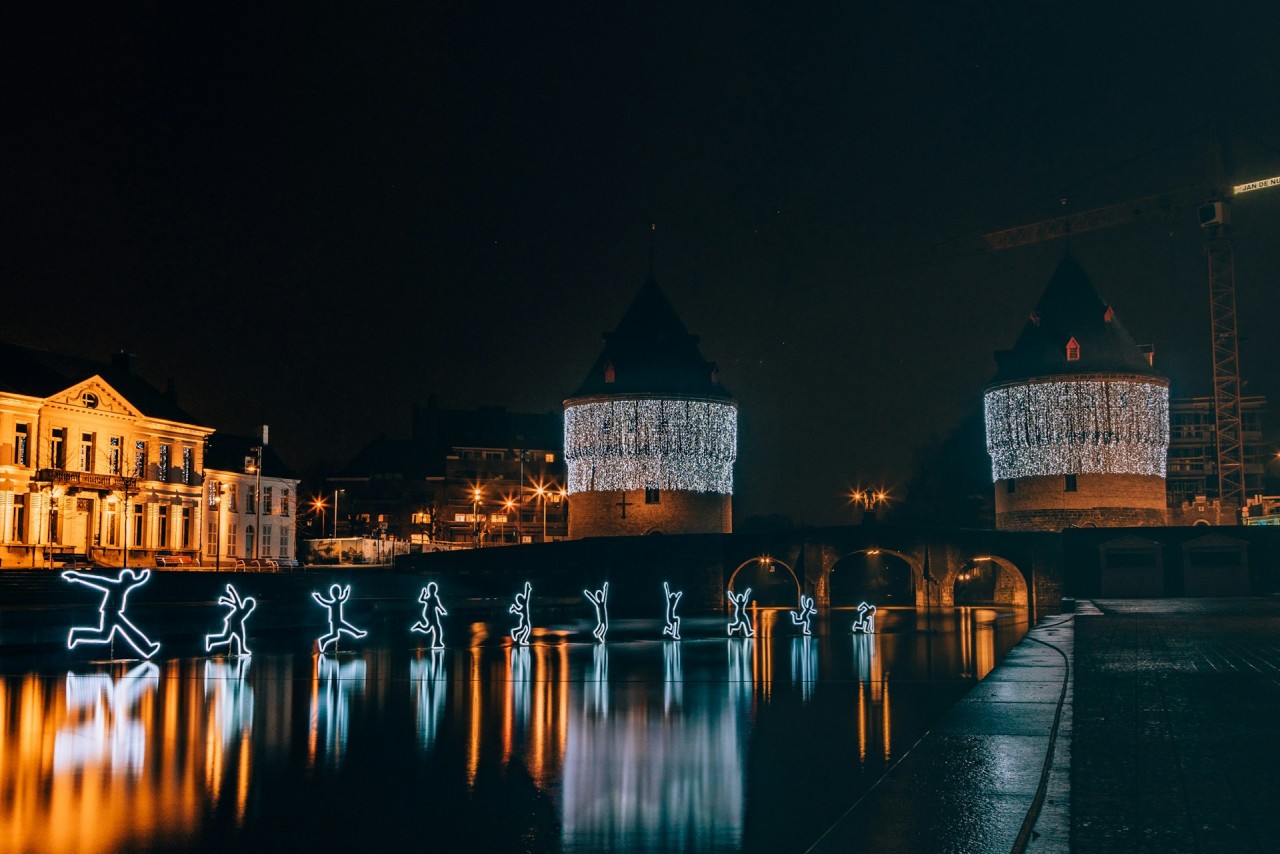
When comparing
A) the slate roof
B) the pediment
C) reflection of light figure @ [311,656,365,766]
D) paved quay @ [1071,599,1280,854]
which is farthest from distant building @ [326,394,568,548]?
paved quay @ [1071,599,1280,854]

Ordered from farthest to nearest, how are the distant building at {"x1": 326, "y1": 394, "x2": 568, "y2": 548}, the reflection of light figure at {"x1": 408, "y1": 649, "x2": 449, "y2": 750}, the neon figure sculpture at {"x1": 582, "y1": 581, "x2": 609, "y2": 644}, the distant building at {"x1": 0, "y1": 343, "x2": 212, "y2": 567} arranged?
1. the distant building at {"x1": 326, "y1": 394, "x2": 568, "y2": 548}
2. the distant building at {"x1": 0, "y1": 343, "x2": 212, "y2": 567}
3. the neon figure sculpture at {"x1": 582, "y1": 581, "x2": 609, "y2": 644}
4. the reflection of light figure at {"x1": 408, "y1": 649, "x2": 449, "y2": 750}

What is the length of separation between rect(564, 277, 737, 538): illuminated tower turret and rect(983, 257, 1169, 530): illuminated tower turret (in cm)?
1544

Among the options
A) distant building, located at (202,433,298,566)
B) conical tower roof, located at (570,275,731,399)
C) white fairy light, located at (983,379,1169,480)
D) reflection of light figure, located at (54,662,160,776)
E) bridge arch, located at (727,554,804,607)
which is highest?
conical tower roof, located at (570,275,731,399)

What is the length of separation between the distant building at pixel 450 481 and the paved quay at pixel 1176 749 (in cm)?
8576

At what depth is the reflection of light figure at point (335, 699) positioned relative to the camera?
46.8 ft

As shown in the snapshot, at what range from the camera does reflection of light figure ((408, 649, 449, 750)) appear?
50.1 ft

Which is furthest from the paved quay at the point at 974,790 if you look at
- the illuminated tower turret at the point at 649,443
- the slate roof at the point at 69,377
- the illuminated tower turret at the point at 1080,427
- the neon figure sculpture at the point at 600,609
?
the illuminated tower turret at the point at 1080,427

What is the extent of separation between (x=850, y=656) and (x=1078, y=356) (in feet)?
146

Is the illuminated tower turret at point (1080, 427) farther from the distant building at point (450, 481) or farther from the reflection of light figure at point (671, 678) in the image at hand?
the distant building at point (450, 481)

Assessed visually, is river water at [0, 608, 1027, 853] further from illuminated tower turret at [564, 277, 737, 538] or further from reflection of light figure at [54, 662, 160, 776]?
illuminated tower turret at [564, 277, 737, 538]

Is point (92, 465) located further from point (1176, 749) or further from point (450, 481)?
point (1176, 749)

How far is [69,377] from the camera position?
198 feet

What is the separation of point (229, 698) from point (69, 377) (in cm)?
4681

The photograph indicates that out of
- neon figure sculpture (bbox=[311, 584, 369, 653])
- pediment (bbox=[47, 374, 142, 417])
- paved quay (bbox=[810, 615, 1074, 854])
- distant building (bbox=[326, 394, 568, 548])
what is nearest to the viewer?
paved quay (bbox=[810, 615, 1074, 854])
